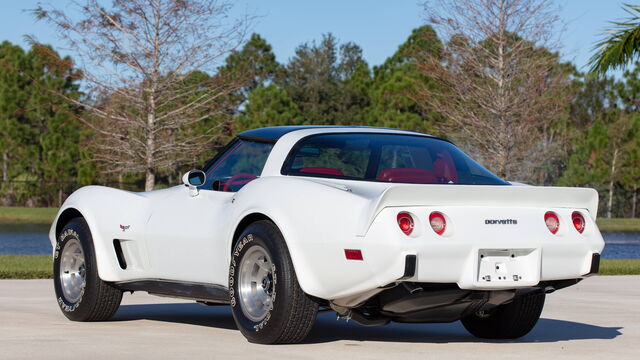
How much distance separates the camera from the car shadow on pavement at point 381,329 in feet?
23.9

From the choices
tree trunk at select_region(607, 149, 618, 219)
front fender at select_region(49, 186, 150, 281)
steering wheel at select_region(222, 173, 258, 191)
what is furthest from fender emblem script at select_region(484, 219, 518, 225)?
tree trunk at select_region(607, 149, 618, 219)

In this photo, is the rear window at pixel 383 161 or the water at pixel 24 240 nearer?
the rear window at pixel 383 161

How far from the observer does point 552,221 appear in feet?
21.2

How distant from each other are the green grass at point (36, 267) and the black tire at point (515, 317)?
8.06m

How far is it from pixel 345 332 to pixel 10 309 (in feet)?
10.1

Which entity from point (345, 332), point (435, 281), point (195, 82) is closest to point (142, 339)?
point (345, 332)

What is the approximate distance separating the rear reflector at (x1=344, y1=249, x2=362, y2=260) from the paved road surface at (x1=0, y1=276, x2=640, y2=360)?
0.59 m

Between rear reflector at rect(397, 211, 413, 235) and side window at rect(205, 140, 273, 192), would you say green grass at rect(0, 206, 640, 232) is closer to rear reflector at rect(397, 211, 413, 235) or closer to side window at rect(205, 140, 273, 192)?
side window at rect(205, 140, 273, 192)

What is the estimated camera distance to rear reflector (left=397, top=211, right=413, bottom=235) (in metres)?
5.85

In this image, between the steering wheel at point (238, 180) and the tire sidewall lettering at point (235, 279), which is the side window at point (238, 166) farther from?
the tire sidewall lettering at point (235, 279)

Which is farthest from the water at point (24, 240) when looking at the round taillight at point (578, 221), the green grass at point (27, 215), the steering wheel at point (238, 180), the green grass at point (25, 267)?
the round taillight at point (578, 221)

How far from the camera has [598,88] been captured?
6788 centimetres

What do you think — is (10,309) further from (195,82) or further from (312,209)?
(195,82)

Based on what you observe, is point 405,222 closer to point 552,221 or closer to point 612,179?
point 552,221
